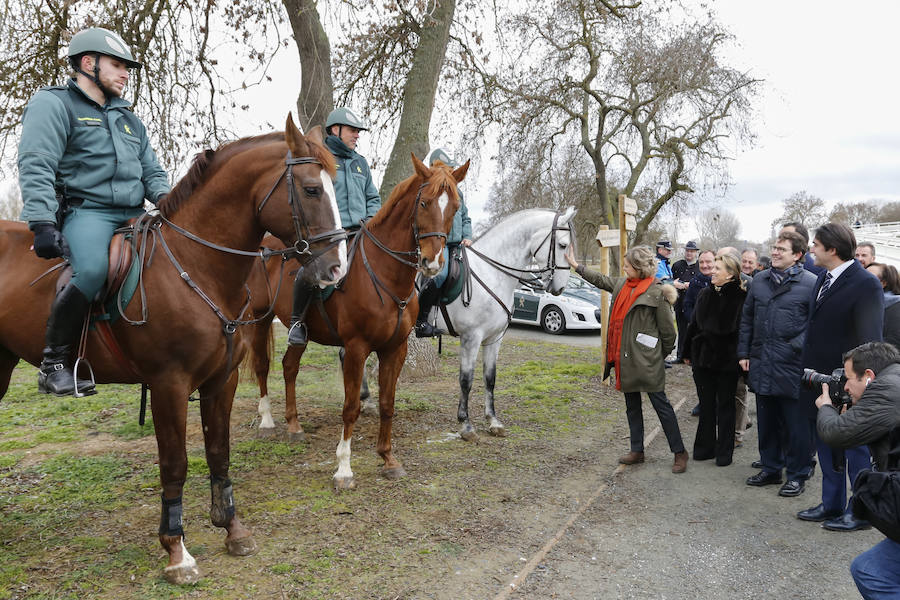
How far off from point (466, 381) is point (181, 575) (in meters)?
3.45

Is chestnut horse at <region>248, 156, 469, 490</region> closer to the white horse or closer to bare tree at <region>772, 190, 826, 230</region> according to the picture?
the white horse

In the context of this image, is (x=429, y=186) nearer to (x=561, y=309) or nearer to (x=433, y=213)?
(x=433, y=213)

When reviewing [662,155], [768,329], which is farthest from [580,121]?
[768,329]

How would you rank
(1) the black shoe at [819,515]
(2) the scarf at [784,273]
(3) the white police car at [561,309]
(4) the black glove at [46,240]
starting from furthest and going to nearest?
(3) the white police car at [561,309] → (2) the scarf at [784,273] → (1) the black shoe at [819,515] → (4) the black glove at [46,240]

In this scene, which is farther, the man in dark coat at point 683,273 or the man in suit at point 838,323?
the man in dark coat at point 683,273

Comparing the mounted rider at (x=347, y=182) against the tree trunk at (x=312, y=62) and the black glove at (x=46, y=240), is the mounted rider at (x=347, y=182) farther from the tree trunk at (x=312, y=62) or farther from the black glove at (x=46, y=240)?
the tree trunk at (x=312, y=62)

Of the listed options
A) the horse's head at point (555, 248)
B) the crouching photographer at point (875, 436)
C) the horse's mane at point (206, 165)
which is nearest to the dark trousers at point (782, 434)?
the crouching photographer at point (875, 436)

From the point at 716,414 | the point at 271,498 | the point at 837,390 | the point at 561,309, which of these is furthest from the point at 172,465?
the point at 561,309

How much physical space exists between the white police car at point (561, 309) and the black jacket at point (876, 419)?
13052 mm

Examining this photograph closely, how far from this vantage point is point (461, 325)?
245 inches

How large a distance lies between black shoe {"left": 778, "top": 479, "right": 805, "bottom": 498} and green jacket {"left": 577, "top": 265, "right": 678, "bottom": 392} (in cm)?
125

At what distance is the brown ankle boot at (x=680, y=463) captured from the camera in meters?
5.26

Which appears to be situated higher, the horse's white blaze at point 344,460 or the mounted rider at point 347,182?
the mounted rider at point 347,182

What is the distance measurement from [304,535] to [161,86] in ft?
23.5
